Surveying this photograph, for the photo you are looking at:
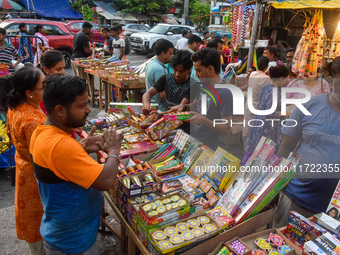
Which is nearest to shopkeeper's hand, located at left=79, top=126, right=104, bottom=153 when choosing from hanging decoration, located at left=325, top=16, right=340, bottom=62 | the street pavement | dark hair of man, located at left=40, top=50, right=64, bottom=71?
the street pavement

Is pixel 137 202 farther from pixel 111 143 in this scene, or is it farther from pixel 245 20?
pixel 245 20

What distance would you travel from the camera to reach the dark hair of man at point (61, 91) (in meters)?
1.38

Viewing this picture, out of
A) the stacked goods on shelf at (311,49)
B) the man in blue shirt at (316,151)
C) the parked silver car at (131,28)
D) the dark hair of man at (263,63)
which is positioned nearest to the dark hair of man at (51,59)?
the man in blue shirt at (316,151)

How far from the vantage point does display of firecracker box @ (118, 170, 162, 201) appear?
6.14 ft

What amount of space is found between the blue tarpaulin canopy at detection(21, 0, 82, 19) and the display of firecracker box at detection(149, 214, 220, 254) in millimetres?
21673

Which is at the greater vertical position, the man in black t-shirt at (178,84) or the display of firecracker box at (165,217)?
the man in black t-shirt at (178,84)

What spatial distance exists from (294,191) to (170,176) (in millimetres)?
961

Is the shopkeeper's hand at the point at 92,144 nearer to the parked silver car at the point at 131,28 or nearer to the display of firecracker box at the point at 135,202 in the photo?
the display of firecracker box at the point at 135,202

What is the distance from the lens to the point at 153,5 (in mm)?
25812

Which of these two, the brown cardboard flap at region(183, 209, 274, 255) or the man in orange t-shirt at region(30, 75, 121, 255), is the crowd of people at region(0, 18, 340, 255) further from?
the brown cardboard flap at region(183, 209, 274, 255)

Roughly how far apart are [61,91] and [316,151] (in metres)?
1.73

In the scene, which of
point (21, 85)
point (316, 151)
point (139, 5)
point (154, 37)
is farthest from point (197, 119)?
point (139, 5)

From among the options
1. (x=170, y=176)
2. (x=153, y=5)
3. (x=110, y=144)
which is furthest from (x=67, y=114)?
(x=153, y=5)

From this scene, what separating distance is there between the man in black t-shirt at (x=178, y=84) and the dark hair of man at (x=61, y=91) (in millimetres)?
1461
